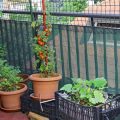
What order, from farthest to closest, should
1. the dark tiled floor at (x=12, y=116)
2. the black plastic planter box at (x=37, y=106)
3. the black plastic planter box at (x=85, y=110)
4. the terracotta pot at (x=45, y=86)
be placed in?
the dark tiled floor at (x=12, y=116), the terracotta pot at (x=45, y=86), the black plastic planter box at (x=37, y=106), the black plastic planter box at (x=85, y=110)

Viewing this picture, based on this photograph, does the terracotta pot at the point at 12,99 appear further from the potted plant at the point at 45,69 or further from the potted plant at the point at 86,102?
the potted plant at the point at 86,102

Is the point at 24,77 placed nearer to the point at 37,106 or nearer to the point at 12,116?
the point at 12,116

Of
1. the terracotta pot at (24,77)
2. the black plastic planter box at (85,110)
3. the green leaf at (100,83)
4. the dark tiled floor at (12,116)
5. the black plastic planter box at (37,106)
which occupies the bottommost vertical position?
the dark tiled floor at (12,116)

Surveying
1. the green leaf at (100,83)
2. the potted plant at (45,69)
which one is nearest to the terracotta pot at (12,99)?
the potted plant at (45,69)

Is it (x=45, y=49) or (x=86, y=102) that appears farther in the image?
(x=45, y=49)

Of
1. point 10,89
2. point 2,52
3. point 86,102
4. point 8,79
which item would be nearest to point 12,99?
point 10,89

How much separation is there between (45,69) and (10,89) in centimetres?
53

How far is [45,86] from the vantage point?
4020 millimetres

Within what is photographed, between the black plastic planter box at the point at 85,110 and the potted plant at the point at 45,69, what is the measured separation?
41 centimetres

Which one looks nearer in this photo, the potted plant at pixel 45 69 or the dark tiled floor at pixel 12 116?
the potted plant at pixel 45 69

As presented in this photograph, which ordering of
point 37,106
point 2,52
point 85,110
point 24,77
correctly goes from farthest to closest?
point 2,52 < point 24,77 < point 37,106 < point 85,110

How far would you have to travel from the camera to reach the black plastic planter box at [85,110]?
3.29 meters

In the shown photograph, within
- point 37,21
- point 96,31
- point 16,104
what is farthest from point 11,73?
point 96,31

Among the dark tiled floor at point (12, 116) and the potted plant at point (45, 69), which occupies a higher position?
the potted plant at point (45, 69)
